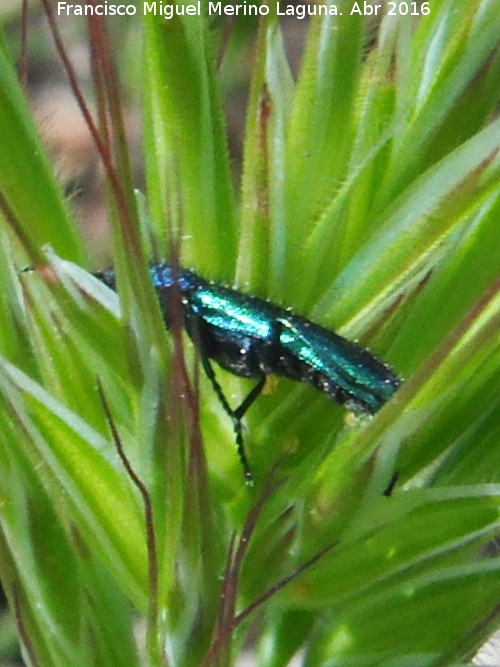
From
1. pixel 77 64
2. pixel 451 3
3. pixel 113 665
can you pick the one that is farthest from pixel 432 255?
pixel 77 64

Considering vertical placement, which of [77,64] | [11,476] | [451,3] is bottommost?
[11,476]

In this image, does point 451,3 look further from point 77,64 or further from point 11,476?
point 77,64

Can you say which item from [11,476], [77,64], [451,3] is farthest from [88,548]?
[77,64]

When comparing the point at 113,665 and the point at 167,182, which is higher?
the point at 167,182

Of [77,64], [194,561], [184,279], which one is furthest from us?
[77,64]

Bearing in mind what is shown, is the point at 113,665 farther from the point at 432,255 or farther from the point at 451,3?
the point at 451,3

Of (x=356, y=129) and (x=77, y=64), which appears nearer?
(x=356, y=129)

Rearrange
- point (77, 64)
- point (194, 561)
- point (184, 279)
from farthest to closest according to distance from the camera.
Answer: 1. point (77, 64)
2. point (184, 279)
3. point (194, 561)
